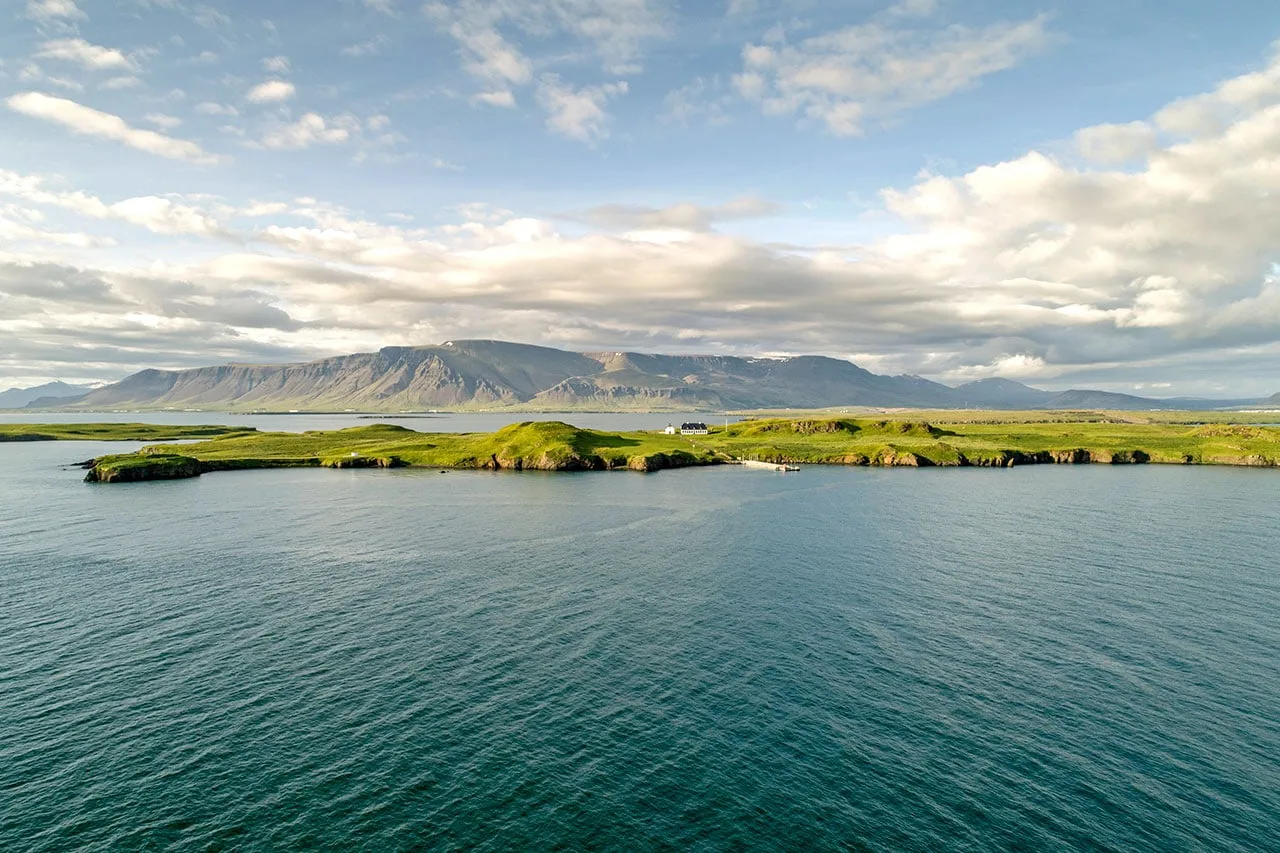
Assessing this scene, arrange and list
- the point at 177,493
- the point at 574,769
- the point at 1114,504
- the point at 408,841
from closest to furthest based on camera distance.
Result: 1. the point at 408,841
2. the point at 574,769
3. the point at 1114,504
4. the point at 177,493

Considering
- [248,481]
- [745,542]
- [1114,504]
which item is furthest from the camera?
[248,481]

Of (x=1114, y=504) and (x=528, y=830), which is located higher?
(x=1114, y=504)

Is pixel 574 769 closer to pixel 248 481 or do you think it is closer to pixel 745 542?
pixel 745 542

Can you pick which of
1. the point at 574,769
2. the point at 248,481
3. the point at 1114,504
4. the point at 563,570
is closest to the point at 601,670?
the point at 574,769

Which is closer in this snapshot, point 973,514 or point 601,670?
point 601,670

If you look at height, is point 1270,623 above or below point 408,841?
above

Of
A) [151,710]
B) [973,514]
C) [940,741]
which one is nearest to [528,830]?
[940,741]

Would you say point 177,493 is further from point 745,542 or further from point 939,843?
point 939,843
